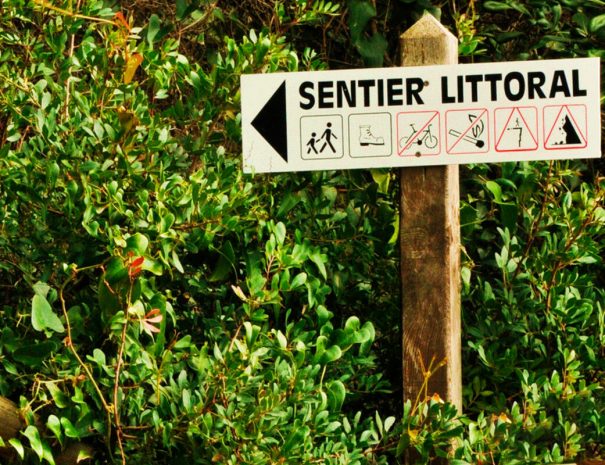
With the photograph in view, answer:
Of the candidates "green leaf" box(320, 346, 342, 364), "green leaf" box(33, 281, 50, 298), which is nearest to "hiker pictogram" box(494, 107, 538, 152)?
"green leaf" box(320, 346, 342, 364)

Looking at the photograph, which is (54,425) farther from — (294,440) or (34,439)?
(294,440)

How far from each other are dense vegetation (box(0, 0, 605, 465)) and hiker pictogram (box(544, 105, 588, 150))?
0.28 metres

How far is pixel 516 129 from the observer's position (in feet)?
9.79

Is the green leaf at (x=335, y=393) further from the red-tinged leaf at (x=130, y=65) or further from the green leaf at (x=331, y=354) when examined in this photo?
the red-tinged leaf at (x=130, y=65)

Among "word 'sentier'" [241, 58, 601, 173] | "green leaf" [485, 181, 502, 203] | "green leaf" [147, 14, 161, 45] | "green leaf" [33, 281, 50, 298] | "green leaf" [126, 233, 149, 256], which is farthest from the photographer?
"green leaf" [147, 14, 161, 45]

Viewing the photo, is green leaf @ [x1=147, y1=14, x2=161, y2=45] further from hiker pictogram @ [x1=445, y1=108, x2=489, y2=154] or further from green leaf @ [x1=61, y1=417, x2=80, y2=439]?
green leaf @ [x1=61, y1=417, x2=80, y2=439]

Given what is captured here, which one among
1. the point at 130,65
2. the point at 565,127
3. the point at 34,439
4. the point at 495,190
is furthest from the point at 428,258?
the point at 34,439

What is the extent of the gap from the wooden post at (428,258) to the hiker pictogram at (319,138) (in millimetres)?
196

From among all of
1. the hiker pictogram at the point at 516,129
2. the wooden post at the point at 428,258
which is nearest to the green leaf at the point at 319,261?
the wooden post at the point at 428,258

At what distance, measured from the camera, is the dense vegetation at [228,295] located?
2.69 metres

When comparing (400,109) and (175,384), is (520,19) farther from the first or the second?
(175,384)

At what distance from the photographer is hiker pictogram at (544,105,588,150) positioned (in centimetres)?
298

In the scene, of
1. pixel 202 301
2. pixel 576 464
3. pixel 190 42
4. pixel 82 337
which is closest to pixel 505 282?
pixel 576 464

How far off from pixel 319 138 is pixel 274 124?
0.42 feet
